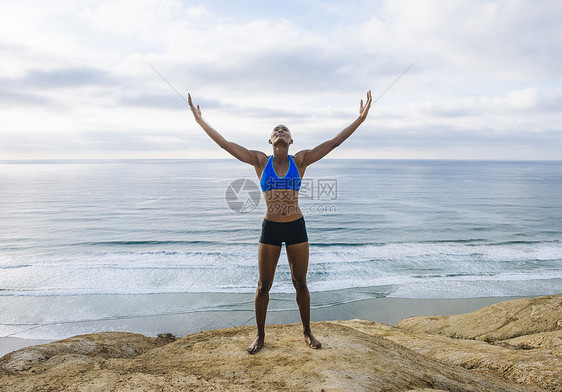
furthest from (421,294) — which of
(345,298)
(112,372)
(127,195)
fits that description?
(127,195)

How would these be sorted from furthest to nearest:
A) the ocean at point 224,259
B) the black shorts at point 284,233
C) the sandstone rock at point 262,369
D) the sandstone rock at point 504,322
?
the ocean at point 224,259 < the sandstone rock at point 504,322 < the black shorts at point 284,233 < the sandstone rock at point 262,369

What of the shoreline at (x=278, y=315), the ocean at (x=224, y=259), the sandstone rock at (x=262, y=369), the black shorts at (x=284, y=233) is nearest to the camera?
the sandstone rock at (x=262, y=369)

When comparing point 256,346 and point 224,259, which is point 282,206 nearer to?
point 256,346

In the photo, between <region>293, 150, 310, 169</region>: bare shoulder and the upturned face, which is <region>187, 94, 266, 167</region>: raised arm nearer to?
the upturned face

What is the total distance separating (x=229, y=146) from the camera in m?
4.29

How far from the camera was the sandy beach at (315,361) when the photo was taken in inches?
139

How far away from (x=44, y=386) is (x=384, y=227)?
17804 millimetres

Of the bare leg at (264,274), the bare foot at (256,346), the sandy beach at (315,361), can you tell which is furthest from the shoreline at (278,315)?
the bare leg at (264,274)

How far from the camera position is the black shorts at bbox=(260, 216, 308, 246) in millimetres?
4230

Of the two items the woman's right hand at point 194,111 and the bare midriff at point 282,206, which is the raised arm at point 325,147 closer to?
the bare midriff at point 282,206

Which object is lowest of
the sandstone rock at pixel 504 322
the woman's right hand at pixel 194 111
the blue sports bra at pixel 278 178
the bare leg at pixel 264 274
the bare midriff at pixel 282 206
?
the sandstone rock at pixel 504 322

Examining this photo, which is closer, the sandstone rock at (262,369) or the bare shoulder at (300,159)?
the sandstone rock at (262,369)

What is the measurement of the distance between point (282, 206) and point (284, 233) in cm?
33

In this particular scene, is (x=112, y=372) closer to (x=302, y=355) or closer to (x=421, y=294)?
(x=302, y=355)
